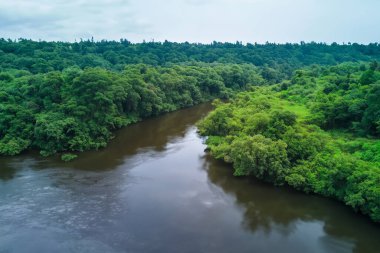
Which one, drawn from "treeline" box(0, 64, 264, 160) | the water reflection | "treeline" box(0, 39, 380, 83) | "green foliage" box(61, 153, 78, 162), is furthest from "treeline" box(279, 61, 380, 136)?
"treeline" box(0, 39, 380, 83)

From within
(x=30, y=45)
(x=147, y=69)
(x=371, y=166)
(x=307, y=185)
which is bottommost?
(x=307, y=185)

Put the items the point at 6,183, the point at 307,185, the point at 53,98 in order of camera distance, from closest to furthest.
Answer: the point at 307,185 < the point at 6,183 < the point at 53,98

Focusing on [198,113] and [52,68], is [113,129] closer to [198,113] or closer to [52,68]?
[198,113]

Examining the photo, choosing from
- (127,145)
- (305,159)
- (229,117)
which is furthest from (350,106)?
(127,145)

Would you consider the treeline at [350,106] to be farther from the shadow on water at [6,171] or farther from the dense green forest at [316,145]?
the shadow on water at [6,171]

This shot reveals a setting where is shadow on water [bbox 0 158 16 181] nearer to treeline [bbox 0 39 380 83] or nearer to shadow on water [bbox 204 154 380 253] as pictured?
shadow on water [bbox 204 154 380 253]

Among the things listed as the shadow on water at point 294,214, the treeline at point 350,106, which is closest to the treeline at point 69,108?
the shadow on water at point 294,214

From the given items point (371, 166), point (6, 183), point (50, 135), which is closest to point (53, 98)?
point (50, 135)

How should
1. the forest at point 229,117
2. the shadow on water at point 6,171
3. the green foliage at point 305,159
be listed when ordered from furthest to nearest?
the shadow on water at point 6,171, the forest at point 229,117, the green foliage at point 305,159
